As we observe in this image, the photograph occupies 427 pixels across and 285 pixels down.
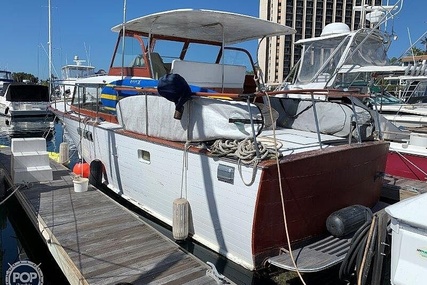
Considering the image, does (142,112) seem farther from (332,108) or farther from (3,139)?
(3,139)

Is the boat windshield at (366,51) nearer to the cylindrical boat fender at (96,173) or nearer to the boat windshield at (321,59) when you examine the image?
the boat windshield at (321,59)

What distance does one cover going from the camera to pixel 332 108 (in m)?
5.69

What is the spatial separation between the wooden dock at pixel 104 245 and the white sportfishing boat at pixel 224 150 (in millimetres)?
406

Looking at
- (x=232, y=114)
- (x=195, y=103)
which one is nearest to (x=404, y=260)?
(x=232, y=114)

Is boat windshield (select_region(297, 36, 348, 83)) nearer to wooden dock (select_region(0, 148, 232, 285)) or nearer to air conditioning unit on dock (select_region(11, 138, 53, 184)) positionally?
wooden dock (select_region(0, 148, 232, 285))

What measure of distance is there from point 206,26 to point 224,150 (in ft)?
10.2

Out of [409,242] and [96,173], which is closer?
[409,242]

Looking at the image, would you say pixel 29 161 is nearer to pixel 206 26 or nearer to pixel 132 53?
pixel 132 53

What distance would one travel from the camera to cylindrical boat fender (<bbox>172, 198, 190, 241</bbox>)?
14.8 ft

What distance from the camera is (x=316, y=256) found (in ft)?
13.1

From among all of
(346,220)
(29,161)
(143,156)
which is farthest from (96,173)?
(346,220)

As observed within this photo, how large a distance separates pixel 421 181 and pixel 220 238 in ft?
16.3

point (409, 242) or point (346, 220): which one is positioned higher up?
point (409, 242)

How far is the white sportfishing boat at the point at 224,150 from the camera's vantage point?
3967mm
